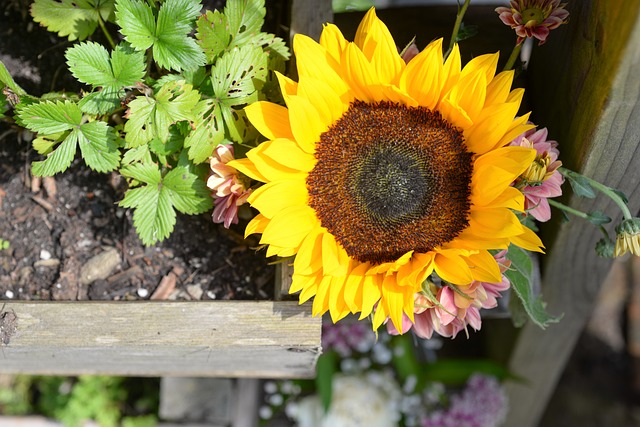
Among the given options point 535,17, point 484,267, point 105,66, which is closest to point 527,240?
point 484,267

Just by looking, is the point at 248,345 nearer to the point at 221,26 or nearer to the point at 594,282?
the point at 221,26

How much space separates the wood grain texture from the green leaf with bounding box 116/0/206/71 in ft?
1.64

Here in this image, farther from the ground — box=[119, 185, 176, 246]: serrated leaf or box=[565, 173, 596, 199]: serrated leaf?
box=[565, 173, 596, 199]: serrated leaf

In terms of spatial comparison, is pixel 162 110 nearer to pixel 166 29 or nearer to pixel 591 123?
pixel 166 29

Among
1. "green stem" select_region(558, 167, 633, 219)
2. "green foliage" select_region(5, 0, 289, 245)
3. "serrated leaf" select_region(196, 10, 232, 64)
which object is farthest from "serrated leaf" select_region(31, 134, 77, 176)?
"green stem" select_region(558, 167, 633, 219)

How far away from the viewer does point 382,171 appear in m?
0.92

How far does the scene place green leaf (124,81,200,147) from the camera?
3.04 feet

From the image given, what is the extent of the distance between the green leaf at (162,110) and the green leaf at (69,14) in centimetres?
20

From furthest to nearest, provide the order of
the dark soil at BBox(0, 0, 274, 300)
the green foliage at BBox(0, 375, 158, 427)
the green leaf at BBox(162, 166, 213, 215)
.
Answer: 1. the green foliage at BBox(0, 375, 158, 427)
2. the dark soil at BBox(0, 0, 274, 300)
3. the green leaf at BBox(162, 166, 213, 215)

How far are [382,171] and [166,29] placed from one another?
0.34m

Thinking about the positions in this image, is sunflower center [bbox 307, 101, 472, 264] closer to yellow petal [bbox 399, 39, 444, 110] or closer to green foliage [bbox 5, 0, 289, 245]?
yellow petal [bbox 399, 39, 444, 110]

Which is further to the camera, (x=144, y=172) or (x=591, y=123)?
(x=144, y=172)

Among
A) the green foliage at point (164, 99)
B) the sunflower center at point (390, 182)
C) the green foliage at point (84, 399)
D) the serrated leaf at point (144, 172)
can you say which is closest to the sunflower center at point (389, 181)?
the sunflower center at point (390, 182)

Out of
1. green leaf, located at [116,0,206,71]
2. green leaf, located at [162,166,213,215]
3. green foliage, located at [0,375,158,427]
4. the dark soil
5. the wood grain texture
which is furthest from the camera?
green foliage, located at [0,375,158,427]
